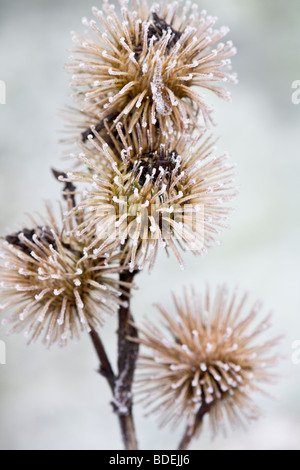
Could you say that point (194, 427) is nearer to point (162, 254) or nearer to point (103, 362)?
point (103, 362)

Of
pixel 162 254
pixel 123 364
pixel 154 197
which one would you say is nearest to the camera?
pixel 154 197

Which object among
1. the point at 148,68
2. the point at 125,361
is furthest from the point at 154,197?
the point at 125,361

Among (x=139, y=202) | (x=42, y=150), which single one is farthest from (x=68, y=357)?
(x=139, y=202)

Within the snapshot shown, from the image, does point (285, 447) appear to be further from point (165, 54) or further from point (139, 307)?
point (165, 54)

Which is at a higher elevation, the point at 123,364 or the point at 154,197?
the point at 154,197

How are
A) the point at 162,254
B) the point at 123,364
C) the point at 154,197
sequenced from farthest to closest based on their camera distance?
the point at 162,254
the point at 123,364
the point at 154,197

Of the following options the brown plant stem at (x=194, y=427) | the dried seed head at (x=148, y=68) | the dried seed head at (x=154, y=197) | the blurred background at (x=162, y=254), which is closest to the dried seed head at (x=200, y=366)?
the brown plant stem at (x=194, y=427)

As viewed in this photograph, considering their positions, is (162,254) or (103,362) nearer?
(103,362)
